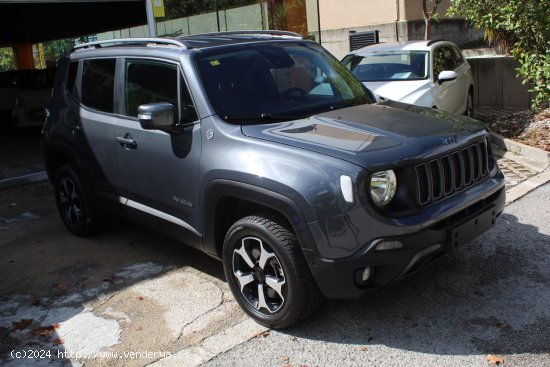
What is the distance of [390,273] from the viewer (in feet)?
11.1

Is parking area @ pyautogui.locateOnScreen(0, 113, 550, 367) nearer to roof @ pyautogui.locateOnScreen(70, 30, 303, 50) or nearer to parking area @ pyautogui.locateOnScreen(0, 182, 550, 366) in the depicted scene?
parking area @ pyautogui.locateOnScreen(0, 182, 550, 366)

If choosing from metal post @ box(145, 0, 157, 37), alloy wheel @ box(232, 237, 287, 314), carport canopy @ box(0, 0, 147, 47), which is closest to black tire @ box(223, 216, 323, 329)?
alloy wheel @ box(232, 237, 287, 314)

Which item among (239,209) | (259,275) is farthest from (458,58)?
(259,275)

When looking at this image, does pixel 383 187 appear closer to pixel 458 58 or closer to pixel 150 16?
pixel 458 58

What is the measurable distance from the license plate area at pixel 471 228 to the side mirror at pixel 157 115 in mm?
2061

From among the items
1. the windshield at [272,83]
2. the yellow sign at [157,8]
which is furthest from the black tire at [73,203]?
the yellow sign at [157,8]

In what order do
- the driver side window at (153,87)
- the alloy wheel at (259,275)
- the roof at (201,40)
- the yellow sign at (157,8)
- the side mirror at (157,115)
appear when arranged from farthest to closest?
the yellow sign at (157,8)
the roof at (201,40)
the driver side window at (153,87)
the side mirror at (157,115)
the alloy wheel at (259,275)

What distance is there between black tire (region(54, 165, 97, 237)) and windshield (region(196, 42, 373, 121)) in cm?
207

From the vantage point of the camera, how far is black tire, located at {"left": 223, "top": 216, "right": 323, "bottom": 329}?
354cm

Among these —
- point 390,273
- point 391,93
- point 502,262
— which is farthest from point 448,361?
point 391,93

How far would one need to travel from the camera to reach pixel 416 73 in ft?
28.1

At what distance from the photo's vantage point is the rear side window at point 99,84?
5039 mm

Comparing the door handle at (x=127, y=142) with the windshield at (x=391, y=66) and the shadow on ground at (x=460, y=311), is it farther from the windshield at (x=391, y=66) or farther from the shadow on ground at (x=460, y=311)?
the windshield at (x=391, y=66)

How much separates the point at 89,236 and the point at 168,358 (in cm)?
261
